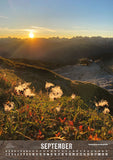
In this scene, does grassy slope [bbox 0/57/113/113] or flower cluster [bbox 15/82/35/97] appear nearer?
flower cluster [bbox 15/82/35/97]

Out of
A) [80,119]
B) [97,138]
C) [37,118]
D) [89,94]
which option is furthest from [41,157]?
[89,94]

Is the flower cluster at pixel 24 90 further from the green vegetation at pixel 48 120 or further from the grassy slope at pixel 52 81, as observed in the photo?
the grassy slope at pixel 52 81

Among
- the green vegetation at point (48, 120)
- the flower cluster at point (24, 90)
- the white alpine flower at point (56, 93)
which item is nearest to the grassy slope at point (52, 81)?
the green vegetation at point (48, 120)

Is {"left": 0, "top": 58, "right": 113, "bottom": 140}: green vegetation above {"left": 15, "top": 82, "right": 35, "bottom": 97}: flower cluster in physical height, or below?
below

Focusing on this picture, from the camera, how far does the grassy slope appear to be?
9.34 m

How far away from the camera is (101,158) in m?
3.62

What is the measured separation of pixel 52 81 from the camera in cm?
1088

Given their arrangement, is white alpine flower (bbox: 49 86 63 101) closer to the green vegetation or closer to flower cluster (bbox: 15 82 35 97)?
the green vegetation

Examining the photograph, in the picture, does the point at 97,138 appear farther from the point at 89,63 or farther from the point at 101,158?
the point at 89,63

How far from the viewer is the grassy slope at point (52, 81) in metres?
9.34

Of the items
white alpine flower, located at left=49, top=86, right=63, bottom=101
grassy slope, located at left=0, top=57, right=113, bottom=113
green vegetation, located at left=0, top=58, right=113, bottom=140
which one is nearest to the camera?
green vegetation, located at left=0, top=58, right=113, bottom=140

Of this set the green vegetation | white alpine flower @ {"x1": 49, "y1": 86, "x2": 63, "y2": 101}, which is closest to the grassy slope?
the green vegetation

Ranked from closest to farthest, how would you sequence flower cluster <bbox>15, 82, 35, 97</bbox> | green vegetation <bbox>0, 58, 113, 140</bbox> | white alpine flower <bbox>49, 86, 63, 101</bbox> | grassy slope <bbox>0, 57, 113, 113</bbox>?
green vegetation <bbox>0, 58, 113, 140</bbox> < white alpine flower <bbox>49, 86, 63, 101</bbox> < flower cluster <bbox>15, 82, 35, 97</bbox> < grassy slope <bbox>0, 57, 113, 113</bbox>

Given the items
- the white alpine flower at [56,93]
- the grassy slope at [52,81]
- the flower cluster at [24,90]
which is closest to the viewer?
the white alpine flower at [56,93]
